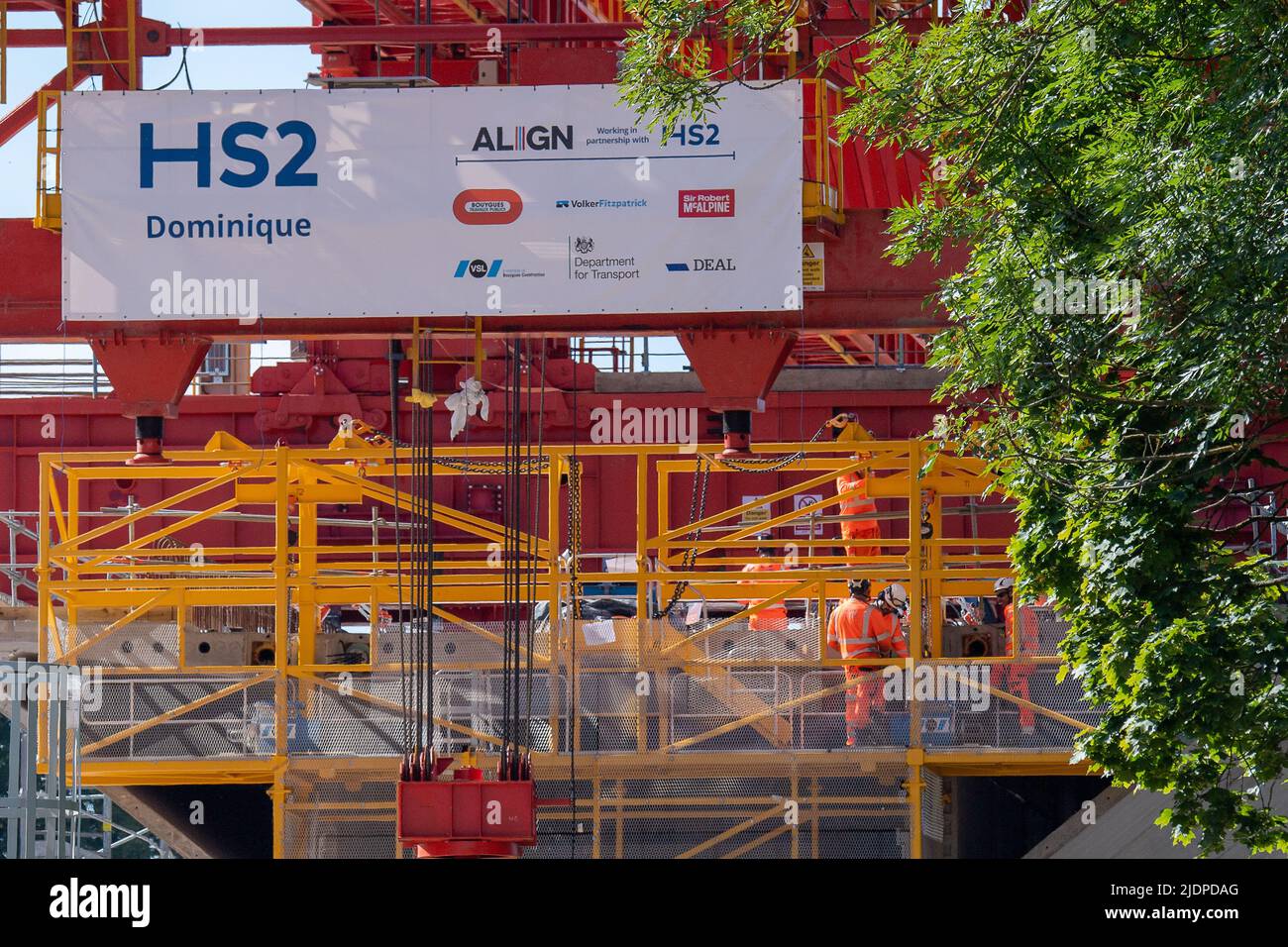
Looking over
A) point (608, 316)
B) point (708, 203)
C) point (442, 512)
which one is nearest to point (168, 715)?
point (442, 512)

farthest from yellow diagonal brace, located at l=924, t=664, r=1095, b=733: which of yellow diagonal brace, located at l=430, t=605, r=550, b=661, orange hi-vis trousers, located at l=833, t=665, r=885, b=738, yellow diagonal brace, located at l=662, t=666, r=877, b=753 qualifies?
Answer: yellow diagonal brace, located at l=430, t=605, r=550, b=661

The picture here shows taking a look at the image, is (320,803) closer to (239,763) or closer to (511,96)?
(239,763)

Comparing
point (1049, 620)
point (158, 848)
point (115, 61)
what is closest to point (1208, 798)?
point (1049, 620)

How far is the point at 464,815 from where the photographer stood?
612 inches

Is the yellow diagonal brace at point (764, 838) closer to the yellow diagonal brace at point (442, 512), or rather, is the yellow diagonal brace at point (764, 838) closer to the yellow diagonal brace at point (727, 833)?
the yellow diagonal brace at point (727, 833)

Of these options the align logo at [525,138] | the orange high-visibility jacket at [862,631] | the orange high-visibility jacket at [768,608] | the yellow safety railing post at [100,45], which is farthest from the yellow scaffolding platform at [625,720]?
the yellow safety railing post at [100,45]

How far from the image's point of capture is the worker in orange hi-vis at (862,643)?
58.3ft

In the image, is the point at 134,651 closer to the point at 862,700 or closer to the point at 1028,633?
the point at 862,700

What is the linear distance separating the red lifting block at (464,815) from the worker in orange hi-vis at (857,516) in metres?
5.51

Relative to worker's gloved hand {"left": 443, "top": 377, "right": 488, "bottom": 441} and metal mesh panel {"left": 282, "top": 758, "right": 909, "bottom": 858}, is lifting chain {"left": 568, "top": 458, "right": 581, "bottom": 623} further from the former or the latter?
metal mesh panel {"left": 282, "top": 758, "right": 909, "bottom": 858}

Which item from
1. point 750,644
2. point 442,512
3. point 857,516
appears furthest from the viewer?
point 857,516

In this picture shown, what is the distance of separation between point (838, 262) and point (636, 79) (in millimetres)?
5914

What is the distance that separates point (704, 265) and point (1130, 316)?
674cm

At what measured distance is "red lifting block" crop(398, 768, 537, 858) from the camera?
50.9 ft
